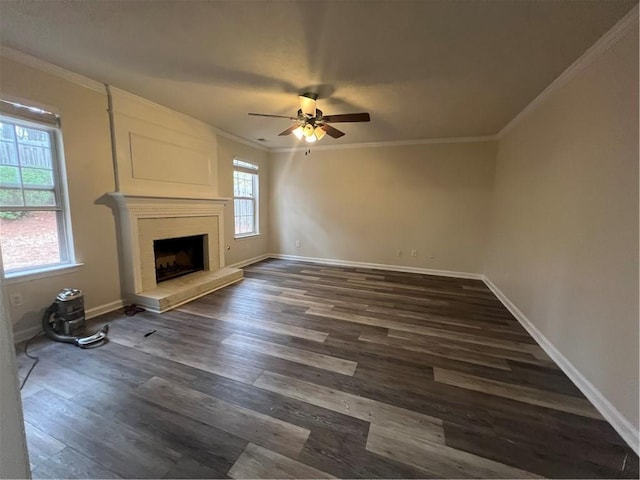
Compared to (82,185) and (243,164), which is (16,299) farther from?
(243,164)

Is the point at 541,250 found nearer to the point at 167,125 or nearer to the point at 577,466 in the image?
the point at 577,466

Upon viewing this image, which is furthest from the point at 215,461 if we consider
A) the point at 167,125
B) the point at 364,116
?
the point at 167,125

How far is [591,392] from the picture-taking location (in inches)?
72.6

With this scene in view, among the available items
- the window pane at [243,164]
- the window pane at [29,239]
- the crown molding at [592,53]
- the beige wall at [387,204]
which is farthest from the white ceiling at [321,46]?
the window pane at [243,164]

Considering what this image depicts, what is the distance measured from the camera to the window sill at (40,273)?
7.68 ft

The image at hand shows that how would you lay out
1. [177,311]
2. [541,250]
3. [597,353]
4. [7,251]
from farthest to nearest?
[177,311]
[541,250]
[7,251]
[597,353]

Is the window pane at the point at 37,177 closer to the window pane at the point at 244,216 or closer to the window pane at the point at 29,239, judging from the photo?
the window pane at the point at 29,239

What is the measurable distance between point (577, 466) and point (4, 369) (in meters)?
2.51

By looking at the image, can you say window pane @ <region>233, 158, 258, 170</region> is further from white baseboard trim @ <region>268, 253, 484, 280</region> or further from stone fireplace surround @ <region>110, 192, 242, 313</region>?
white baseboard trim @ <region>268, 253, 484, 280</region>

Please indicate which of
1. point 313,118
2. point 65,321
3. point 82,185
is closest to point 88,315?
point 65,321

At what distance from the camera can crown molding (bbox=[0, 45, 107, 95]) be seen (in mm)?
2212

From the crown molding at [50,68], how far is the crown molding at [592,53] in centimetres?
461

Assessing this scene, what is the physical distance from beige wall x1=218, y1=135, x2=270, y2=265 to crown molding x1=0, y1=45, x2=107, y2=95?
1.94m

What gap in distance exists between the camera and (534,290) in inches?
110
